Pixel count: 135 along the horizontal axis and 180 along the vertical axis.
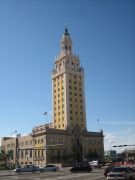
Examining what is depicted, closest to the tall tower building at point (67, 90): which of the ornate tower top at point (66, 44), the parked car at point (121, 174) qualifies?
the ornate tower top at point (66, 44)

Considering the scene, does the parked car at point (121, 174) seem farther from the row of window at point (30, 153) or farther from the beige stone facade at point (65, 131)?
the row of window at point (30, 153)

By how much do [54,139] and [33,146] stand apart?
10.7 m

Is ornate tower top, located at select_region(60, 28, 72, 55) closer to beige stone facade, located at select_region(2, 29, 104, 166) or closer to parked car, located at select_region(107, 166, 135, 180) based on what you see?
beige stone facade, located at select_region(2, 29, 104, 166)

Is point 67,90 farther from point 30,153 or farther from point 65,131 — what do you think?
point 30,153

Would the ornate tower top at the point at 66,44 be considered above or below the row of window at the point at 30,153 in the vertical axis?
above

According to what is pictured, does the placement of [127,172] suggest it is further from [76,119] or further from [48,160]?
[76,119]

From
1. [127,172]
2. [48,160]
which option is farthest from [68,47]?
[127,172]

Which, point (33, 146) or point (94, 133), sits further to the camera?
point (94, 133)

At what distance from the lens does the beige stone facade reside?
116 metres

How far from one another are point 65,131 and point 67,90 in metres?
16.4

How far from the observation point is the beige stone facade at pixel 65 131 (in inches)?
4572

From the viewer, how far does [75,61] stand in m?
138

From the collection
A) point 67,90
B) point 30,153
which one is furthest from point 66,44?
point 30,153

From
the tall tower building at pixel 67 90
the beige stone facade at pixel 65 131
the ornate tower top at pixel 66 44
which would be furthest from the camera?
the ornate tower top at pixel 66 44
